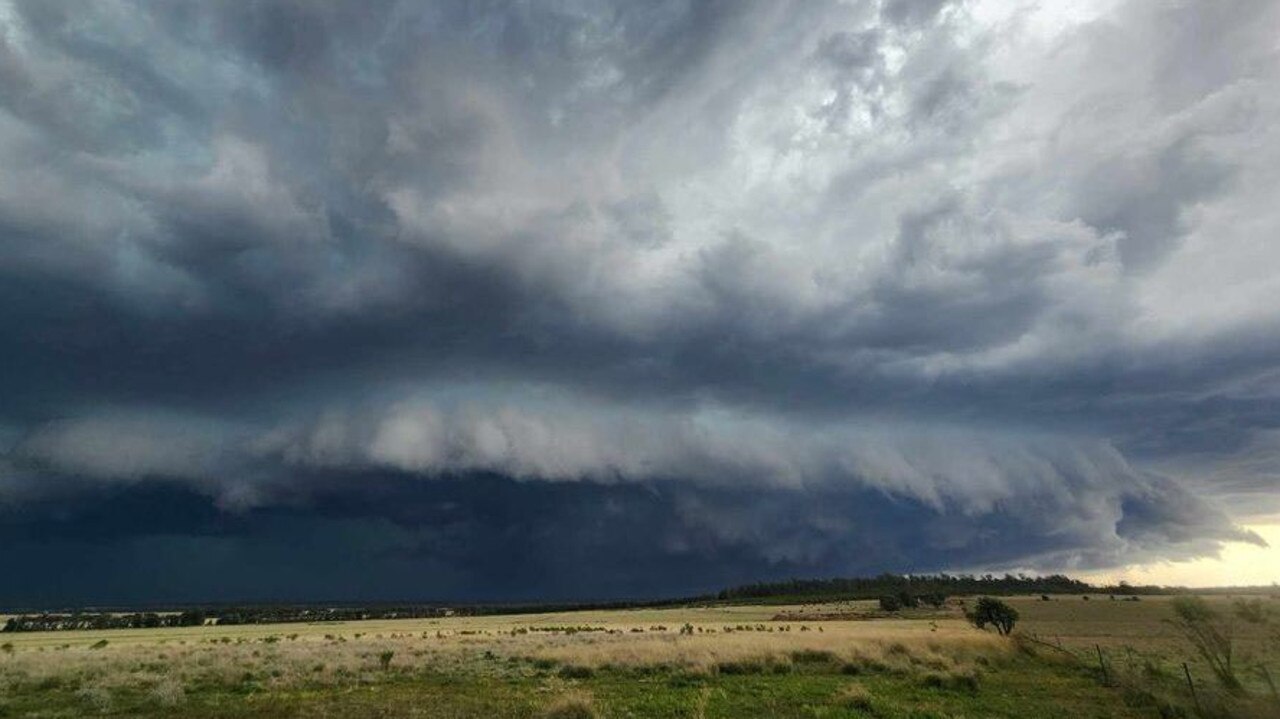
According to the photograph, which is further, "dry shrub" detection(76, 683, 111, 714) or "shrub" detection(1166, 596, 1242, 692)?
"dry shrub" detection(76, 683, 111, 714)

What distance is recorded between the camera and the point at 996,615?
71125 mm

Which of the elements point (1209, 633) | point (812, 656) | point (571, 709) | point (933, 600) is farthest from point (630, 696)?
point (933, 600)

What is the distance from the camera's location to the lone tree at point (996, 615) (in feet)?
229

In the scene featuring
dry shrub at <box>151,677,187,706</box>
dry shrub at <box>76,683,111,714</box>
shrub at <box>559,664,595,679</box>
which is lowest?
dry shrub at <box>76,683,111,714</box>

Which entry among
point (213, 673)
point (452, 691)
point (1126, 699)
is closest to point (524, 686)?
point (452, 691)

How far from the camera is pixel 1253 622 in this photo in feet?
76.4

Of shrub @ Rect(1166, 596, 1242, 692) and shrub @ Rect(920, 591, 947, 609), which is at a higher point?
shrub @ Rect(920, 591, 947, 609)

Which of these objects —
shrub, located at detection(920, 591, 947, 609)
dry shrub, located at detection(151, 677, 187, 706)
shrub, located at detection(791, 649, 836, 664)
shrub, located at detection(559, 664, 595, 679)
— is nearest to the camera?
dry shrub, located at detection(151, 677, 187, 706)

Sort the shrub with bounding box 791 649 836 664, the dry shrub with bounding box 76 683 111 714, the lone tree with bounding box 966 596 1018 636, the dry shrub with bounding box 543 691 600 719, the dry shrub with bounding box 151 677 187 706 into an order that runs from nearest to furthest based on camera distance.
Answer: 1. the dry shrub with bounding box 543 691 600 719
2. the dry shrub with bounding box 76 683 111 714
3. the dry shrub with bounding box 151 677 187 706
4. the shrub with bounding box 791 649 836 664
5. the lone tree with bounding box 966 596 1018 636

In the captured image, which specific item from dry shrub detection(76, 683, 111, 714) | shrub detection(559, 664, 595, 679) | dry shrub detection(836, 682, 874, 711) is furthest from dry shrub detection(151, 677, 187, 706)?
dry shrub detection(836, 682, 874, 711)

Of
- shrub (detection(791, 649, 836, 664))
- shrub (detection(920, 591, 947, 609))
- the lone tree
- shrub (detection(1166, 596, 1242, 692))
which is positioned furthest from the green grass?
shrub (detection(920, 591, 947, 609))

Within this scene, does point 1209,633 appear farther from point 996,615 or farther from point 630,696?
point 996,615

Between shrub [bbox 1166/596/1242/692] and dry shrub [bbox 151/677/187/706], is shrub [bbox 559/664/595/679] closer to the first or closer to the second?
dry shrub [bbox 151/677/187/706]

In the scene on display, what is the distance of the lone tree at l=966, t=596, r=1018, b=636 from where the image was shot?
2749 inches
